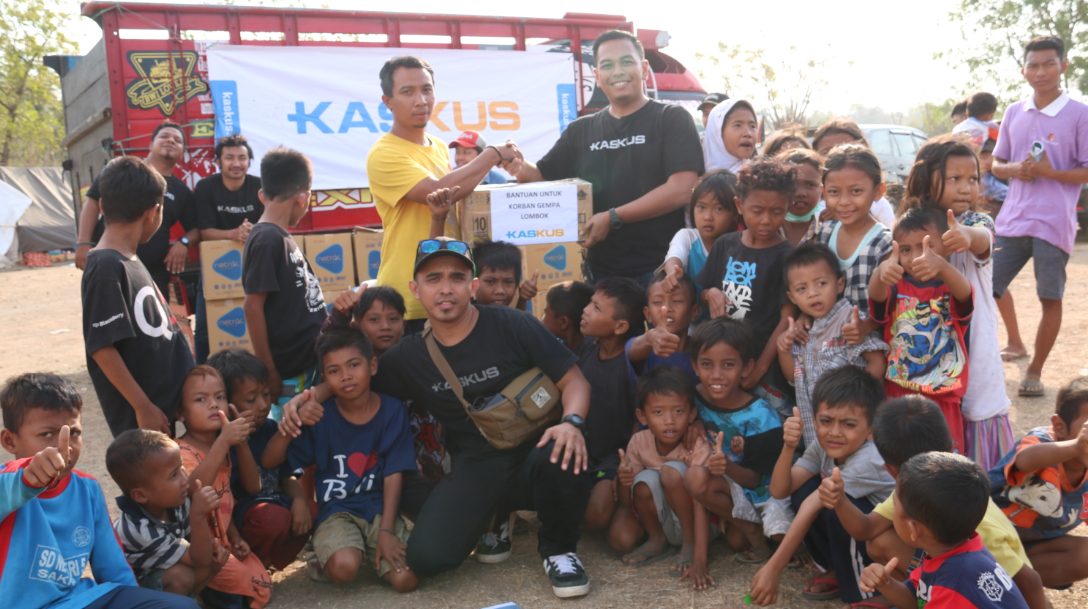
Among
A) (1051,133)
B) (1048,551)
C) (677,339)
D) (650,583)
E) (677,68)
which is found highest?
(677,68)

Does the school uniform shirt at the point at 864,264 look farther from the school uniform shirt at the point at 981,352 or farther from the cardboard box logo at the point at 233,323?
the cardboard box logo at the point at 233,323

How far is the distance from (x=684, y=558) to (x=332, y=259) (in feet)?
12.9

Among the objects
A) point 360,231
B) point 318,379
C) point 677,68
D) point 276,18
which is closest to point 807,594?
point 318,379

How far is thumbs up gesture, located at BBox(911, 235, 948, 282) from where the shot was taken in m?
2.77

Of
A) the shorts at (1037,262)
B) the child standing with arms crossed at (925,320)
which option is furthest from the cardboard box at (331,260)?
the shorts at (1037,262)

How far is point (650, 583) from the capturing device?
9.89ft

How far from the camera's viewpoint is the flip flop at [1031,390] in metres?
4.89

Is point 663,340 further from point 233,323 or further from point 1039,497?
point 233,323

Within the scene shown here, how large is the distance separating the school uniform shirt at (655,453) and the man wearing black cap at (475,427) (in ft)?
0.97

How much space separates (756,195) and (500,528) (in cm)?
189

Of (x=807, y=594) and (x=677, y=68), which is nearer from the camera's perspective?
(x=807, y=594)

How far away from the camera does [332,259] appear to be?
235 inches

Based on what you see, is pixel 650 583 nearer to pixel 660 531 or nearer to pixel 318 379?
pixel 660 531

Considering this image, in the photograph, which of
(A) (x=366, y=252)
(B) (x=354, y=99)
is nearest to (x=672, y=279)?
(A) (x=366, y=252)
